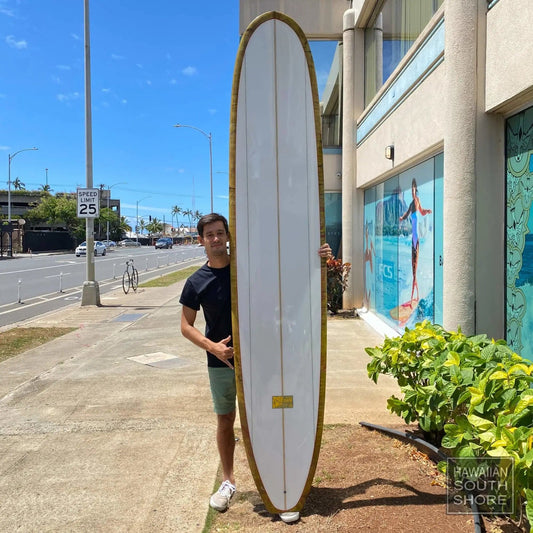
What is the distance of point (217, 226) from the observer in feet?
9.68

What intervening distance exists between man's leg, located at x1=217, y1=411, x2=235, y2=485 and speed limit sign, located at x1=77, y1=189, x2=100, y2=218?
10.5 m

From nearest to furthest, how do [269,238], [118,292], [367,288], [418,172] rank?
[269,238] < [418,172] < [367,288] < [118,292]

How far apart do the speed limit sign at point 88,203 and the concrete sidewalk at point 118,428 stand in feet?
16.7

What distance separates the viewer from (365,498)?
2990 mm

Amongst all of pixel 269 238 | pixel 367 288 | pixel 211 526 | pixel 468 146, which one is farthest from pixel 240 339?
pixel 367 288

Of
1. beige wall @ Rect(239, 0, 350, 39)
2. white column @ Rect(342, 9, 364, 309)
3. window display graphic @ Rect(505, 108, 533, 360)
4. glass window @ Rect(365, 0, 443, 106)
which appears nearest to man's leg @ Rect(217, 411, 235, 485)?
window display graphic @ Rect(505, 108, 533, 360)

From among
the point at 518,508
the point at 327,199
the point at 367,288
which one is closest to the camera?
the point at 518,508

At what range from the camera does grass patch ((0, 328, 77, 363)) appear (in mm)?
7588

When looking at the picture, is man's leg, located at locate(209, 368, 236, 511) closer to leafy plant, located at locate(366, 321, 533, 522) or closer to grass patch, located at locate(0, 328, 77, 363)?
leafy plant, located at locate(366, 321, 533, 522)

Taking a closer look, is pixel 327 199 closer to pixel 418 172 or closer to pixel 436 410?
pixel 418 172

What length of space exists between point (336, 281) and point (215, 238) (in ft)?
26.7

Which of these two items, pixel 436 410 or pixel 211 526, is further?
pixel 436 410

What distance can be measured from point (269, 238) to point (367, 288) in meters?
7.84
